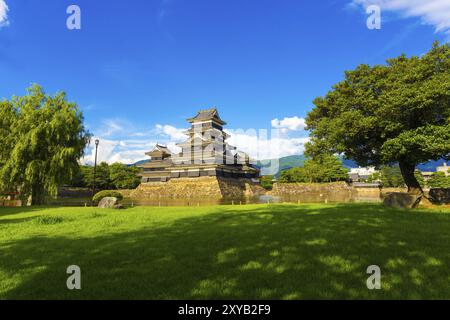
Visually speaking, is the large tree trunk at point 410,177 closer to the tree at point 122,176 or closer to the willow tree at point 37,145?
the willow tree at point 37,145

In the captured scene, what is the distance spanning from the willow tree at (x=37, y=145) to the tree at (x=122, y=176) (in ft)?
126

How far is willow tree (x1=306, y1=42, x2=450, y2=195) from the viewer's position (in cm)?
1271

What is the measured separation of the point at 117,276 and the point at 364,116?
14701 mm

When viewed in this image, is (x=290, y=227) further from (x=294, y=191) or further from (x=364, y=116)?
(x=294, y=191)

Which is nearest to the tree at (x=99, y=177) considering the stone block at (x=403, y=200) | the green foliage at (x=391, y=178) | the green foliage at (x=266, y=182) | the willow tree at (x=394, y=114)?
the green foliage at (x=266, y=182)

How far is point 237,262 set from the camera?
4617mm

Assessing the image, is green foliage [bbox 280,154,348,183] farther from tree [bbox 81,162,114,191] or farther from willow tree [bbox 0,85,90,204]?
willow tree [bbox 0,85,90,204]

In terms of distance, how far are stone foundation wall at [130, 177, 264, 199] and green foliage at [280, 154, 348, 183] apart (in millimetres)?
10660

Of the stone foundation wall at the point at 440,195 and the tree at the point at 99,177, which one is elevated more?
the tree at the point at 99,177

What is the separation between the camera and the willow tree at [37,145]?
20.4m

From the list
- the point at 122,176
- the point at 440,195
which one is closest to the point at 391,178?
the point at 440,195

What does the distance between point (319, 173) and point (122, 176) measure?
45.5 metres

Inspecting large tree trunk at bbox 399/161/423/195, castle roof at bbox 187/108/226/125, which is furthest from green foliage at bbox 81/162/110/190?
large tree trunk at bbox 399/161/423/195

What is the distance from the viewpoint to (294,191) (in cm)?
5691
